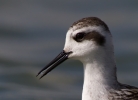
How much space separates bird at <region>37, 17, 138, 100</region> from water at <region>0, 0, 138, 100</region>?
305 centimetres

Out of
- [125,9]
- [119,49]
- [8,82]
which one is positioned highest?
[125,9]

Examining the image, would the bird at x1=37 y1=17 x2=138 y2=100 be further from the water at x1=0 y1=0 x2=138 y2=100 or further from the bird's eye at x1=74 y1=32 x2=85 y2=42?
the water at x1=0 y1=0 x2=138 y2=100

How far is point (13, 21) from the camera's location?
1472cm

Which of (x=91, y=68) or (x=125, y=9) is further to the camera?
(x=125, y=9)

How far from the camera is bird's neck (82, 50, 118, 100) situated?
9945 mm

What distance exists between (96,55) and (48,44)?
4.39m

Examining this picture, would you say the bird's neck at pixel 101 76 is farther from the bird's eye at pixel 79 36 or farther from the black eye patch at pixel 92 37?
the bird's eye at pixel 79 36

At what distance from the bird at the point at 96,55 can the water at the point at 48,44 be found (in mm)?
3053

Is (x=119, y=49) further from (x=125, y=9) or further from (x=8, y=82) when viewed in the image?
(x=8, y=82)

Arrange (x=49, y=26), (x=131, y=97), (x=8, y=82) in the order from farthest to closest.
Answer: (x=49, y=26)
(x=8, y=82)
(x=131, y=97)

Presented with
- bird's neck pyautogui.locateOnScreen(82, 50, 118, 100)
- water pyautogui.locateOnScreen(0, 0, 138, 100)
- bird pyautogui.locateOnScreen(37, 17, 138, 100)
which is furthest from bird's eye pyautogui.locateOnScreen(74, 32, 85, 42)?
water pyautogui.locateOnScreen(0, 0, 138, 100)

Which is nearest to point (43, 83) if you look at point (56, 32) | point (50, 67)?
point (56, 32)

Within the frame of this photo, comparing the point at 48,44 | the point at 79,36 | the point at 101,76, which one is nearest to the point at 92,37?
the point at 79,36

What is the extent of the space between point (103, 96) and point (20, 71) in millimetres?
4166
